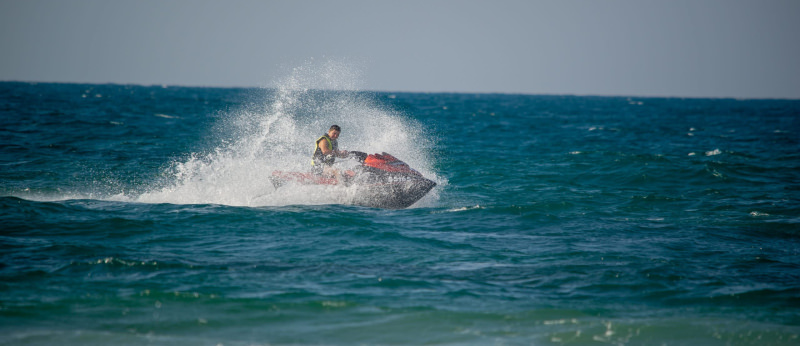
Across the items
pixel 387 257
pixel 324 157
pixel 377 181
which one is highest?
pixel 324 157

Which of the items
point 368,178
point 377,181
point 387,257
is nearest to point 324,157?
point 368,178

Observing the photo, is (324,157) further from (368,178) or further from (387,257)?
(387,257)

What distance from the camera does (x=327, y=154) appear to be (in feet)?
40.1

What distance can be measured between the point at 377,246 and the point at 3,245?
499 cm

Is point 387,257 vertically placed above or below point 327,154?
below

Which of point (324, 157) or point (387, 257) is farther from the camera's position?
point (324, 157)

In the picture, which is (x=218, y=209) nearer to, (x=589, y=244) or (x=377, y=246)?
(x=377, y=246)

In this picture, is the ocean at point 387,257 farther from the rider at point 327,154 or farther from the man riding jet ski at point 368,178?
the rider at point 327,154

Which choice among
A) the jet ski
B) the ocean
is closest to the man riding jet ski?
the jet ski

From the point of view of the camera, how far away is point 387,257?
28.3ft

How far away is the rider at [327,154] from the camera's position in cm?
1223

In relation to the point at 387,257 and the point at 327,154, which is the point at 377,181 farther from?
the point at 387,257

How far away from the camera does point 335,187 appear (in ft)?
40.5

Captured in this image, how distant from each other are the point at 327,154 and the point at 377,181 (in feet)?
3.54
